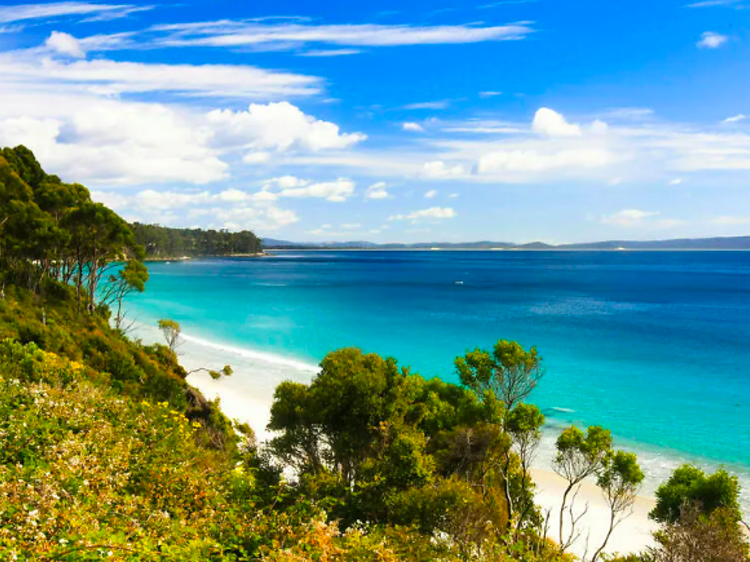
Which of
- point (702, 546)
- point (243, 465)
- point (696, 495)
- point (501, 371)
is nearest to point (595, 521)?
point (696, 495)

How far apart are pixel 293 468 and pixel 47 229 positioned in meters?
19.8

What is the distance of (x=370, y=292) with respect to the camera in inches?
4038

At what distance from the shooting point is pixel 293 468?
1636cm

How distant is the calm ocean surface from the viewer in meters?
31.0

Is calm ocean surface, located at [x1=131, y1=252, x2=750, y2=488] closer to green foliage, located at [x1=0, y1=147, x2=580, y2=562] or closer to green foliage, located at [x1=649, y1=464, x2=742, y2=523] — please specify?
green foliage, located at [x1=649, y1=464, x2=742, y2=523]

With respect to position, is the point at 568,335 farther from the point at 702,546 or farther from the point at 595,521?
the point at 702,546

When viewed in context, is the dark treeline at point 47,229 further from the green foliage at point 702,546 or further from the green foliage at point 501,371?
the green foliage at point 702,546

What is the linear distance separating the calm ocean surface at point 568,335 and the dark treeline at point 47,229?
18.0 metres

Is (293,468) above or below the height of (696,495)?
above

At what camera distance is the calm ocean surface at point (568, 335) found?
31.0 m

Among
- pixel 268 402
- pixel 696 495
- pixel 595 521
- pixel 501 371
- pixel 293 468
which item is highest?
pixel 501 371

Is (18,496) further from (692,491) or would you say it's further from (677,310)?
(677,310)

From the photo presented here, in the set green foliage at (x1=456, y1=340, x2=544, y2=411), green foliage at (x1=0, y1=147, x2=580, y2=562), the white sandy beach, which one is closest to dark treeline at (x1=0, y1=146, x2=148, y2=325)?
green foliage at (x1=0, y1=147, x2=580, y2=562)

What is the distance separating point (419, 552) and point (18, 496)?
5769mm
